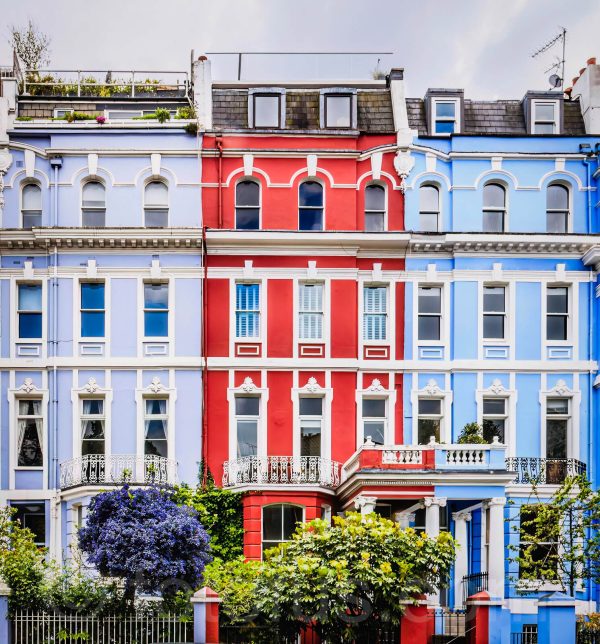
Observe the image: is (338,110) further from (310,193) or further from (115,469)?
(115,469)

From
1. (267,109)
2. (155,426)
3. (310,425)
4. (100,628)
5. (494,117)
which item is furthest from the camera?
(494,117)

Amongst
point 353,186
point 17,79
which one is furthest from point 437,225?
point 17,79

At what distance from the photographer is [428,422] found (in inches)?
1508

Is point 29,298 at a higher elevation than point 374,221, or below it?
below

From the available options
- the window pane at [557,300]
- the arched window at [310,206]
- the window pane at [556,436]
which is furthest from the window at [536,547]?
the arched window at [310,206]

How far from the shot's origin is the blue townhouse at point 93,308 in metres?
37.2

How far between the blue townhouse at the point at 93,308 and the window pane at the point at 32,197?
32 millimetres

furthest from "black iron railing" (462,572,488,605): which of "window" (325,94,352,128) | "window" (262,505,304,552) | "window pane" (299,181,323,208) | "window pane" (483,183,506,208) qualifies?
"window" (325,94,352,128)

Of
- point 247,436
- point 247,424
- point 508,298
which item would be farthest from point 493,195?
point 247,436

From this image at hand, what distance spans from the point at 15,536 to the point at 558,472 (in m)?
16.4

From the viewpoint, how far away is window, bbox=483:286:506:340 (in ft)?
127

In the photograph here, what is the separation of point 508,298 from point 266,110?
9.95 metres

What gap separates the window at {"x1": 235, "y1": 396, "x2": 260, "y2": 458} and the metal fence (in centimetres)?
861

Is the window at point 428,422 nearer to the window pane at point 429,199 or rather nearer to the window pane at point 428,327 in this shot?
the window pane at point 428,327
